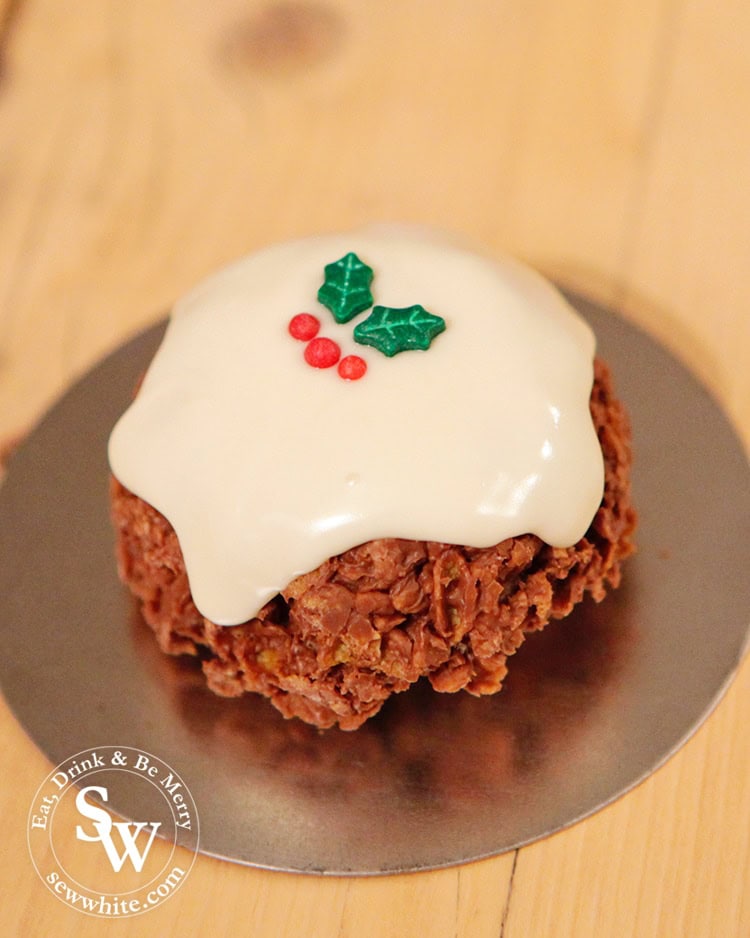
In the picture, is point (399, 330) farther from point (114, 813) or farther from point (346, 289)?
point (114, 813)

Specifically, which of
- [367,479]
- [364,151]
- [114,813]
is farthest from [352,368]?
[364,151]

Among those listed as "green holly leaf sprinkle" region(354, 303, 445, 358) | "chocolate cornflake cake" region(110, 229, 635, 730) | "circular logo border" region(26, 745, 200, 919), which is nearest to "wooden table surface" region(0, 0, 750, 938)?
Answer: "circular logo border" region(26, 745, 200, 919)

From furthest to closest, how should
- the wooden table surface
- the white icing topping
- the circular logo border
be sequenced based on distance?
the wooden table surface, the circular logo border, the white icing topping

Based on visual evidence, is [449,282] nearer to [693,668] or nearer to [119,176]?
[693,668]

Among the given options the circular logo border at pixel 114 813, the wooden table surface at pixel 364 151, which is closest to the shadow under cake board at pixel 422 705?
the circular logo border at pixel 114 813

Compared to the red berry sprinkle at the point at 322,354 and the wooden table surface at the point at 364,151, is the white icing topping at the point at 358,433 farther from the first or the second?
the wooden table surface at the point at 364,151

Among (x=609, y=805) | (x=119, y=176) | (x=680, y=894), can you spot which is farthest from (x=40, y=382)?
(x=680, y=894)

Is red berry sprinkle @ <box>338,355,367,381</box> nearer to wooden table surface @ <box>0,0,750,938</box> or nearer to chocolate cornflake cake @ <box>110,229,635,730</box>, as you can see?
chocolate cornflake cake @ <box>110,229,635,730</box>
